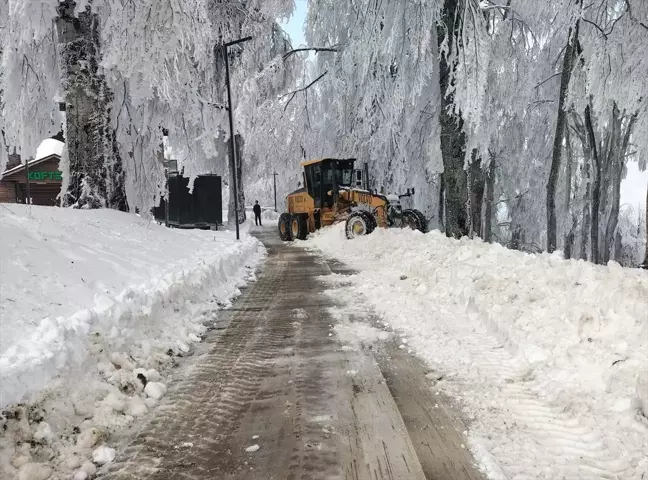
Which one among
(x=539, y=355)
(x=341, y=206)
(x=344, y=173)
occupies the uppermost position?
(x=344, y=173)

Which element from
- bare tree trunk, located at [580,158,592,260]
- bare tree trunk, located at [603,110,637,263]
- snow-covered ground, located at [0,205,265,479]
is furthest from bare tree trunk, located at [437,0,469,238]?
bare tree trunk, located at [580,158,592,260]

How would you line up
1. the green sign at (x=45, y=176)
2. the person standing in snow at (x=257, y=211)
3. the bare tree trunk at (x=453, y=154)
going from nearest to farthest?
the bare tree trunk at (x=453, y=154) → the green sign at (x=45, y=176) → the person standing in snow at (x=257, y=211)

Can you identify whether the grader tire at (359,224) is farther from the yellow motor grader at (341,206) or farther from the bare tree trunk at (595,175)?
the bare tree trunk at (595,175)

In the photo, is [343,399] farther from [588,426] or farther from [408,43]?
[408,43]

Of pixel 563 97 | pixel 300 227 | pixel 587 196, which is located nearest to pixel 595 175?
pixel 587 196

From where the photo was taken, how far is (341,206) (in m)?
17.4

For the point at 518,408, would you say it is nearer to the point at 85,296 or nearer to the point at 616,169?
the point at 85,296

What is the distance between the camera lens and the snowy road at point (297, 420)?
2.60 metres

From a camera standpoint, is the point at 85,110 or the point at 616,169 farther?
the point at 616,169

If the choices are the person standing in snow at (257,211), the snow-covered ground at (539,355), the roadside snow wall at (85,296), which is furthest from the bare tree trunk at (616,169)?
the person standing in snow at (257,211)

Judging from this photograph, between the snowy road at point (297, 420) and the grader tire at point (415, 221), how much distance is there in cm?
1172

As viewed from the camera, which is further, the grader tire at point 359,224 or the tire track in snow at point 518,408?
the grader tire at point 359,224

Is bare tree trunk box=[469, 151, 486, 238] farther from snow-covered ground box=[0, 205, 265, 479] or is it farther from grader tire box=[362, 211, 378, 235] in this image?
snow-covered ground box=[0, 205, 265, 479]

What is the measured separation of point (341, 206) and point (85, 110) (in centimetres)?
1020
